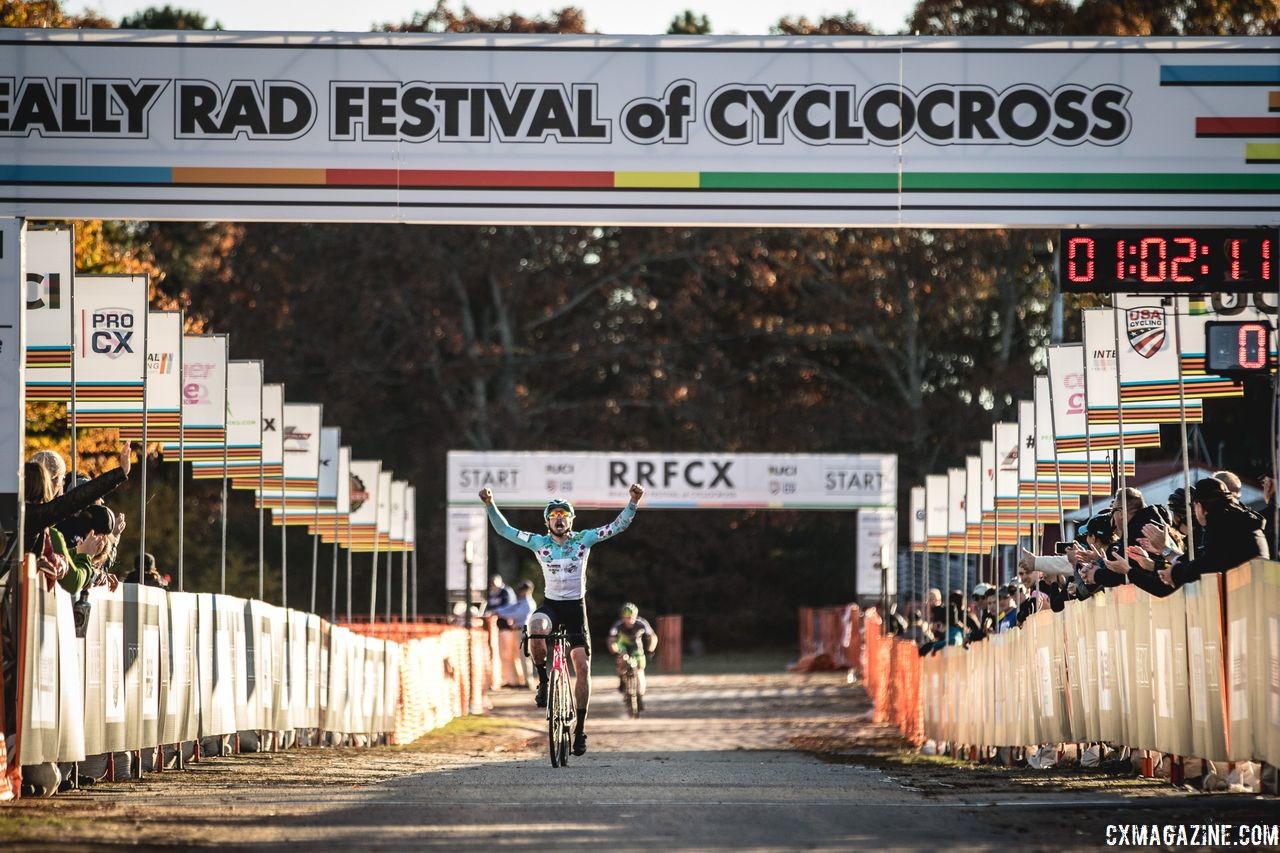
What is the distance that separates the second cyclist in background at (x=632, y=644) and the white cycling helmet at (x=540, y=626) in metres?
15.6

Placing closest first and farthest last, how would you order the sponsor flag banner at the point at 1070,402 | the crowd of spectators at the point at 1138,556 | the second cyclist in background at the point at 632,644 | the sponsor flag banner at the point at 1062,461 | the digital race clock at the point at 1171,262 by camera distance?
the crowd of spectators at the point at 1138,556
the digital race clock at the point at 1171,262
the sponsor flag banner at the point at 1070,402
the sponsor flag banner at the point at 1062,461
the second cyclist in background at the point at 632,644

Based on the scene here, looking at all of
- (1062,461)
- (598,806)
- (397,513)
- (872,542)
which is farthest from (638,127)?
(872,542)

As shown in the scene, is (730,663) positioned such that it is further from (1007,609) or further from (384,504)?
(1007,609)

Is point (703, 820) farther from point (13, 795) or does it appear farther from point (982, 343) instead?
point (982, 343)

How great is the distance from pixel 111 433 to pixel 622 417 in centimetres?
2250

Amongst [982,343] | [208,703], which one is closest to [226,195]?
[208,703]

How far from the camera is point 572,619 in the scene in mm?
14906

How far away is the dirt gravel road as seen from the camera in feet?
29.2

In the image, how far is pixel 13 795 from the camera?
1075 cm

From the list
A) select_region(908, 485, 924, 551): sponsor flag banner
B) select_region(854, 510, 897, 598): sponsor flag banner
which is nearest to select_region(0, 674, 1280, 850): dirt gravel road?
select_region(908, 485, 924, 551): sponsor flag banner

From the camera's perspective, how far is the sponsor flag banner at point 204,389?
20.9m

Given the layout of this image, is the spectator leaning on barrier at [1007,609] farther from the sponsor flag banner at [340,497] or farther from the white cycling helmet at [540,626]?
the sponsor flag banner at [340,497]

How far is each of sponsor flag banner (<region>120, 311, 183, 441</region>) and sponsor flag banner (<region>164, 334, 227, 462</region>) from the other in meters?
0.28

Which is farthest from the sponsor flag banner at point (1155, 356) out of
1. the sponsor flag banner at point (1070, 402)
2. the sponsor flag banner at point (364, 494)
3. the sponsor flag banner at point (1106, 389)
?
the sponsor flag banner at point (364, 494)
